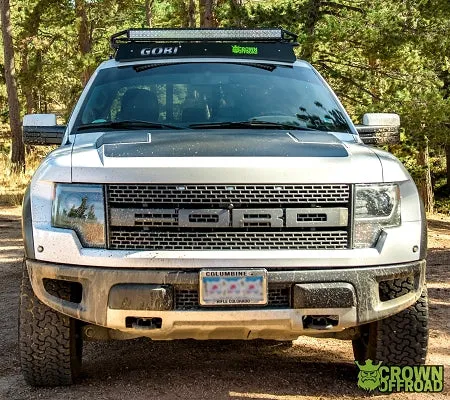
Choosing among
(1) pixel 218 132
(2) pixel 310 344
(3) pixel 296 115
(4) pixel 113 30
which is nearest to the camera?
(1) pixel 218 132

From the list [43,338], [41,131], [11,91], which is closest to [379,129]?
[41,131]

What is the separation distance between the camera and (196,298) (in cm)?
364

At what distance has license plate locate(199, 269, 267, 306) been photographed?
359 centimetres

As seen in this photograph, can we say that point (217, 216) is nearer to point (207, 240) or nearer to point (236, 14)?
point (207, 240)

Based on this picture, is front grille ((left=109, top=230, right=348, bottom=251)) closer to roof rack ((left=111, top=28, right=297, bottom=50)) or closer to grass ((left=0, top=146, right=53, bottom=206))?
roof rack ((left=111, top=28, right=297, bottom=50))

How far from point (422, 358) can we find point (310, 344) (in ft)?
4.19

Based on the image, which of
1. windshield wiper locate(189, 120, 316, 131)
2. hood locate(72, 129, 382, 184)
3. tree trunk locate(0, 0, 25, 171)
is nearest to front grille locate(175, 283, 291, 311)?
hood locate(72, 129, 382, 184)

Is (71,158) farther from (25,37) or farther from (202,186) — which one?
(25,37)

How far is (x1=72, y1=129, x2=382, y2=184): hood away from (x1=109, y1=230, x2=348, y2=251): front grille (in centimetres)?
26

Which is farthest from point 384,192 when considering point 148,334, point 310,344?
point 310,344

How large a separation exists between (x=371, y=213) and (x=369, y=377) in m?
1.01

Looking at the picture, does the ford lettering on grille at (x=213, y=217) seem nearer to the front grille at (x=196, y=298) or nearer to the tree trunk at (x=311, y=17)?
the front grille at (x=196, y=298)

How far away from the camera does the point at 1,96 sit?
140 feet

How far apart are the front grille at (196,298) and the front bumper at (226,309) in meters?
0.02
